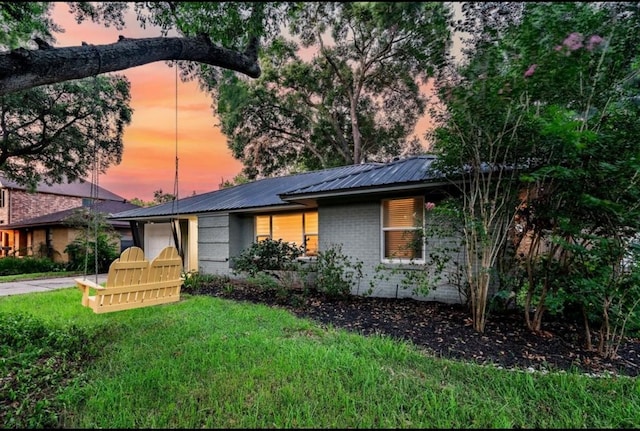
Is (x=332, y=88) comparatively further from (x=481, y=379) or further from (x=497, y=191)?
(x=481, y=379)

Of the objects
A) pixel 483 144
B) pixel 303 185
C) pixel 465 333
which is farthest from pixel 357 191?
pixel 303 185

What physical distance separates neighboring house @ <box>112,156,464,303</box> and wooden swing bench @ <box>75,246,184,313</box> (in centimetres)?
356

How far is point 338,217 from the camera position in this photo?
881 centimetres

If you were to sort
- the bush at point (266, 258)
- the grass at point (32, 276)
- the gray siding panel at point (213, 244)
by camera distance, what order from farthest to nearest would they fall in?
the grass at point (32, 276)
the gray siding panel at point (213, 244)
the bush at point (266, 258)

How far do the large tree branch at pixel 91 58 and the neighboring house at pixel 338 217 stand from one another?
4370mm

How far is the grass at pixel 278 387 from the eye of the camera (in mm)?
2705

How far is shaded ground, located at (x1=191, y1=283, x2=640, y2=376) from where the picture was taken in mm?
3977

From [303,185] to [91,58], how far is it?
831 cm

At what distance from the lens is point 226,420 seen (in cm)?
266

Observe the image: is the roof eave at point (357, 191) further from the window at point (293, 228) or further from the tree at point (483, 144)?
the window at point (293, 228)

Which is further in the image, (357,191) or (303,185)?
(303,185)

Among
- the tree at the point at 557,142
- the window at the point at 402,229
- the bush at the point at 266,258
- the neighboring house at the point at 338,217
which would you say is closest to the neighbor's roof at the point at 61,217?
the neighboring house at the point at 338,217

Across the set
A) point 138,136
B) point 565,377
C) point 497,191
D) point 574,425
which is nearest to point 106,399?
point 574,425

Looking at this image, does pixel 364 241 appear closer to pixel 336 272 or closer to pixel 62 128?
pixel 336 272
